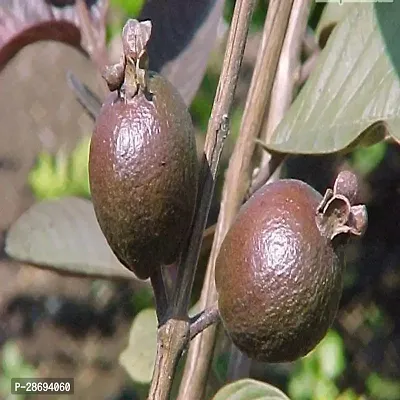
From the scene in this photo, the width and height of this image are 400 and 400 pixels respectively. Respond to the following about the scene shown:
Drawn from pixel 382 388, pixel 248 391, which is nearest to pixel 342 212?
pixel 248 391

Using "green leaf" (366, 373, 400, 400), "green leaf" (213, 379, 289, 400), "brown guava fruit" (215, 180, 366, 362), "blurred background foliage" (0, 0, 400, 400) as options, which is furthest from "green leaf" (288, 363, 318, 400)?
"brown guava fruit" (215, 180, 366, 362)

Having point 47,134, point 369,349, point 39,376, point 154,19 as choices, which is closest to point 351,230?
point 154,19

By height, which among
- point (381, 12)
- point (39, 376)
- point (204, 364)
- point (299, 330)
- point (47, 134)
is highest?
point (381, 12)

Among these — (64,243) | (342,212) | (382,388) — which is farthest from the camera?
(382,388)

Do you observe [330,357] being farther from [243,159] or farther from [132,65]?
[132,65]

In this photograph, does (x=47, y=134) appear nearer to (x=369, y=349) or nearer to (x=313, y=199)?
(x=369, y=349)

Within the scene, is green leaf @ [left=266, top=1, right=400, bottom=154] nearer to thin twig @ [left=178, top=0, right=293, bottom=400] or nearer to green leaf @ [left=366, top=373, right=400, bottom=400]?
thin twig @ [left=178, top=0, right=293, bottom=400]
